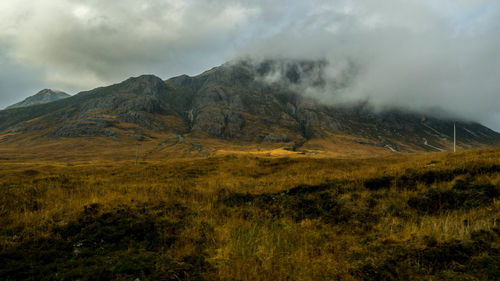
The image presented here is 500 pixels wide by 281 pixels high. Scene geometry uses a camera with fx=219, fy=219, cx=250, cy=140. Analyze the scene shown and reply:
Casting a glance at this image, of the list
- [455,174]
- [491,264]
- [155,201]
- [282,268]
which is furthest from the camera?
[455,174]

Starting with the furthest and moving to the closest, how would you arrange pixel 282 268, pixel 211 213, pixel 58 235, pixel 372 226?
pixel 211 213, pixel 372 226, pixel 58 235, pixel 282 268

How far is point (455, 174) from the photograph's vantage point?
8812 millimetres

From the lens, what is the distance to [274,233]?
5672 millimetres

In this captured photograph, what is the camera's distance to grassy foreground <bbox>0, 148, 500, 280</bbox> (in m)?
3.85

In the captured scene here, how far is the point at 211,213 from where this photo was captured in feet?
23.6

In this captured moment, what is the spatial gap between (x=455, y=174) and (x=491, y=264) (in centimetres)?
682

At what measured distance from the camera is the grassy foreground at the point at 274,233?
12.6 ft

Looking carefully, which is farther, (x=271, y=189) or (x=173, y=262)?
(x=271, y=189)

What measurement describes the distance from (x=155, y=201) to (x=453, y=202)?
9.81m

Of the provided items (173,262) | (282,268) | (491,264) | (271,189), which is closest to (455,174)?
(491,264)

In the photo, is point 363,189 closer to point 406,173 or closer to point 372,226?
point 406,173

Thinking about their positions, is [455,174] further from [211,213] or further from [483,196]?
[211,213]

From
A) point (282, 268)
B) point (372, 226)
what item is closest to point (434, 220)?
point (372, 226)

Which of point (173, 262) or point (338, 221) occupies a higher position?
point (173, 262)
